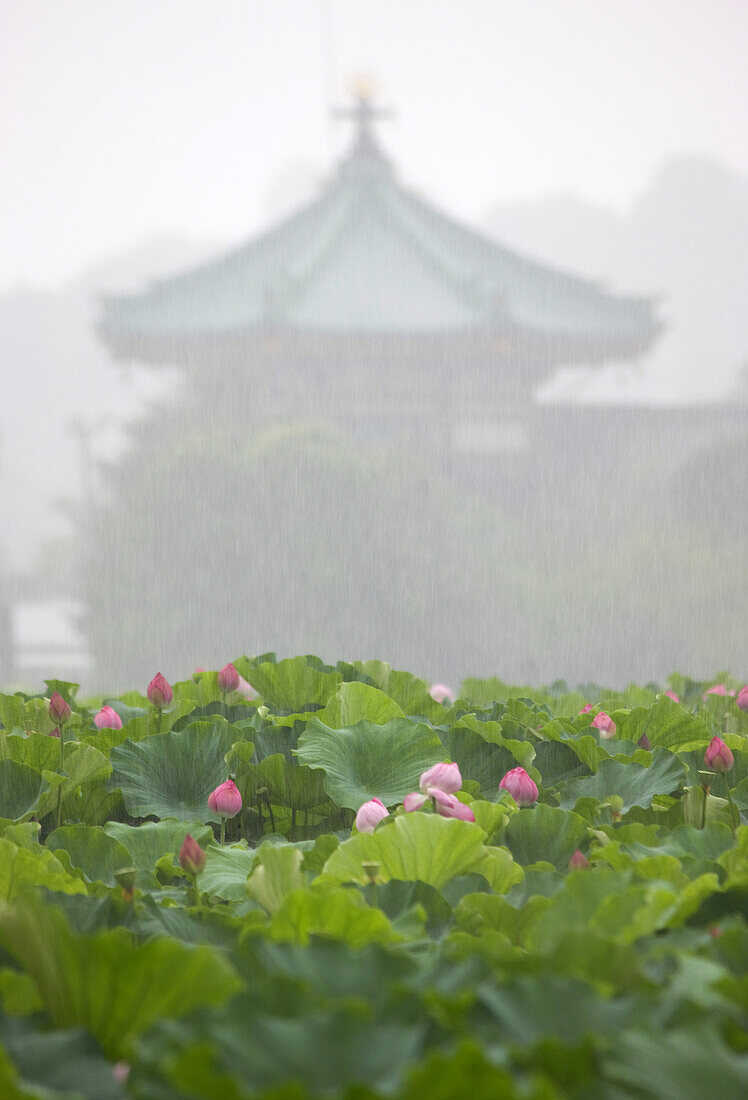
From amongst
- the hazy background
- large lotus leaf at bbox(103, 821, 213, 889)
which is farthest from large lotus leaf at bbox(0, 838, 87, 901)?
the hazy background

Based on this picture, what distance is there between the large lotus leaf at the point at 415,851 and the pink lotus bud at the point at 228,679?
1.35 ft

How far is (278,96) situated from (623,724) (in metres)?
16.8

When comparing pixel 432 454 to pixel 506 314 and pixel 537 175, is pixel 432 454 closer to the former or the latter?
pixel 506 314

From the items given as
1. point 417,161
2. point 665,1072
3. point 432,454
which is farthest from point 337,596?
point 417,161

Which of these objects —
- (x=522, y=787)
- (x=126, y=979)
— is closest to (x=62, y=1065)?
(x=126, y=979)

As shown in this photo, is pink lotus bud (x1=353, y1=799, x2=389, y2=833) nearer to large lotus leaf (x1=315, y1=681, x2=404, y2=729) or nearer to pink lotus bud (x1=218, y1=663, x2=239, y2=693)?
large lotus leaf (x1=315, y1=681, x2=404, y2=729)

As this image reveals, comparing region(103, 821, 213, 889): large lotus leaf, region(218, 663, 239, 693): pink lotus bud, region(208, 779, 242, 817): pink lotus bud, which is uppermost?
region(218, 663, 239, 693): pink lotus bud

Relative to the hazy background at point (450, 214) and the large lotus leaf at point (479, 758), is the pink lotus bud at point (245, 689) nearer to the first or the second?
the large lotus leaf at point (479, 758)

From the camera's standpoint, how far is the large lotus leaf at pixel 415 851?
48 centimetres

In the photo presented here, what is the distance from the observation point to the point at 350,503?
7910 millimetres

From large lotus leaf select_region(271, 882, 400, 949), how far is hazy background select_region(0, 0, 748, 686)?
7.30 m

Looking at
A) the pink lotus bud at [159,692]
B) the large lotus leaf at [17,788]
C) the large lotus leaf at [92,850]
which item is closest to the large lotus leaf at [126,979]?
the large lotus leaf at [92,850]

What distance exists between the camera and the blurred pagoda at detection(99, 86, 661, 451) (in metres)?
8.91

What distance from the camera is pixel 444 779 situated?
22.7 inches
